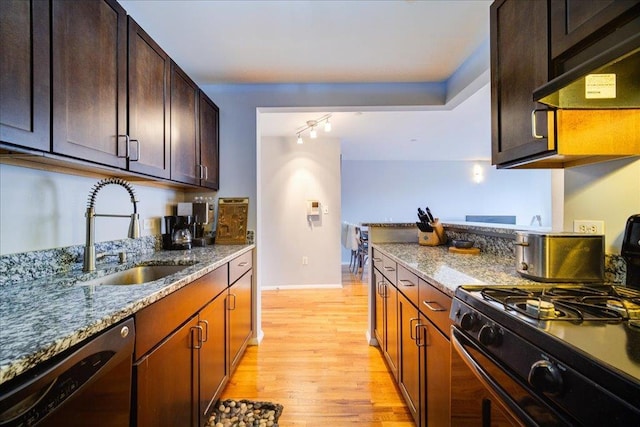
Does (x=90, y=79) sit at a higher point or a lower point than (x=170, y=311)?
higher

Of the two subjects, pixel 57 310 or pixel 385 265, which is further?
pixel 385 265

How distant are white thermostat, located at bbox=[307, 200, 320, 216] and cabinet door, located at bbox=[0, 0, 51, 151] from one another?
11.8ft

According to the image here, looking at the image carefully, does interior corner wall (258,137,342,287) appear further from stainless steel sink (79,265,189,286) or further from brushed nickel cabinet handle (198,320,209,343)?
brushed nickel cabinet handle (198,320,209,343)

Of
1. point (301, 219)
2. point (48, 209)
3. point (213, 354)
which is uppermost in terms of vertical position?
point (48, 209)

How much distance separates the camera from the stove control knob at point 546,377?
1.90ft

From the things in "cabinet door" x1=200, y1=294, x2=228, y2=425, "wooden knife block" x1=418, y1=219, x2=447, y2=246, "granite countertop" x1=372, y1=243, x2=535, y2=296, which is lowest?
"cabinet door" x1=200, y1=294, x2=228, y2=425

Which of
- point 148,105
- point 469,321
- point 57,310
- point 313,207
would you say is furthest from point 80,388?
point 313,207

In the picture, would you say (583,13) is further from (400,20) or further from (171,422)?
(171,422)

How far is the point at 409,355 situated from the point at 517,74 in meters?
1.51

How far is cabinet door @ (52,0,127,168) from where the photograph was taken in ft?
3.45

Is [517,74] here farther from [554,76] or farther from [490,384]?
[490,384]

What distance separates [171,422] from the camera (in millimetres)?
1164

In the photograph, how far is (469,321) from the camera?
91cm

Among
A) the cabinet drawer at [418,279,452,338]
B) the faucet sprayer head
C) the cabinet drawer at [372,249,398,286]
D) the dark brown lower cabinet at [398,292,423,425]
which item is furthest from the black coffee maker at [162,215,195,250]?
the cabinet drawer at [418,279,452,338]
